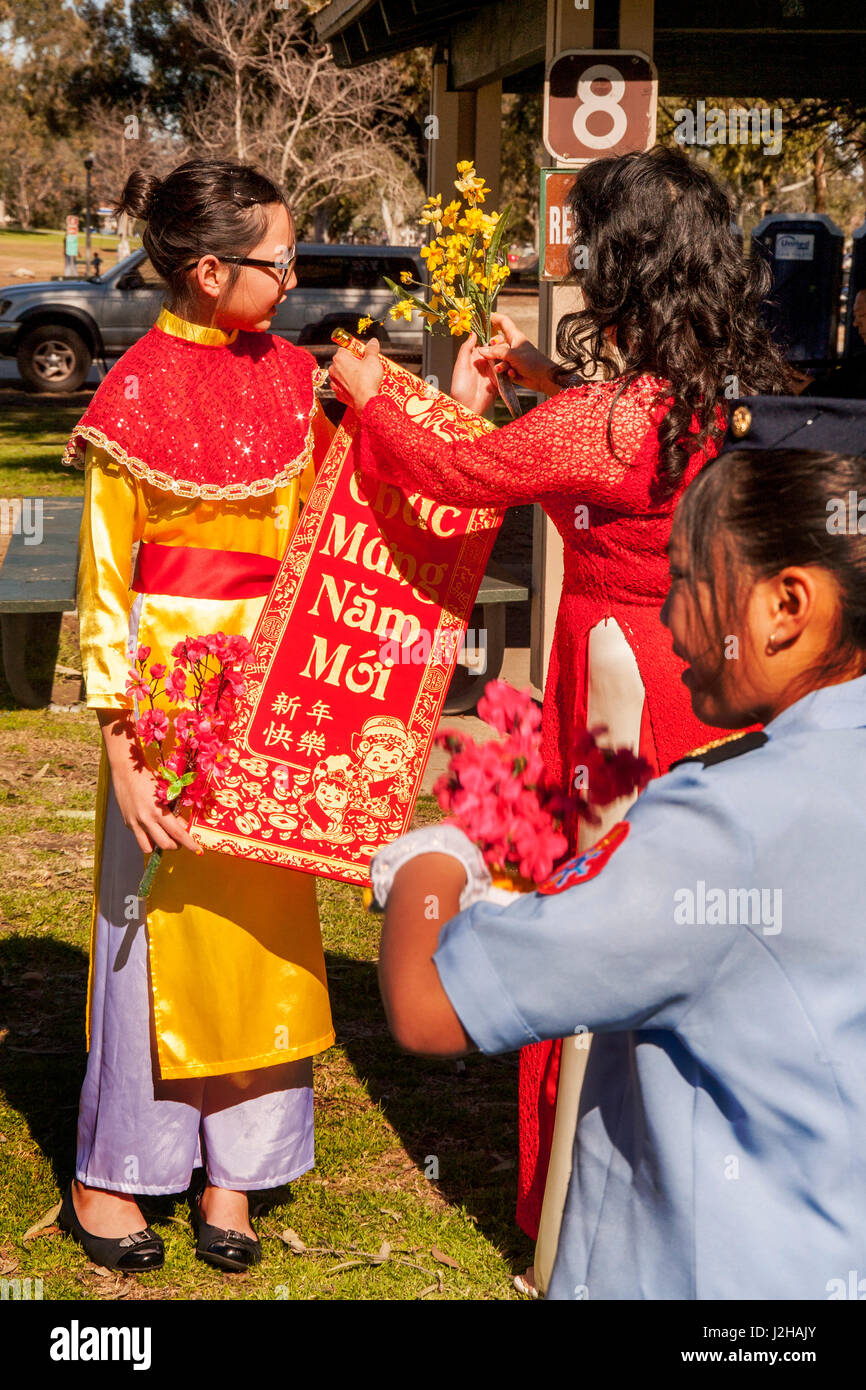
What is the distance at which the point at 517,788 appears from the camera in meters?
1.45

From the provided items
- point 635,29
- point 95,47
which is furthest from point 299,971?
point 95,47

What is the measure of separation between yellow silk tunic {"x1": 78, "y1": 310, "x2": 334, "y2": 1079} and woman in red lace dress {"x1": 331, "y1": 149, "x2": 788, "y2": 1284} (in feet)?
1.34

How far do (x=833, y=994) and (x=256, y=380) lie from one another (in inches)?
83.1

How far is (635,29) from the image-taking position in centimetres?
662

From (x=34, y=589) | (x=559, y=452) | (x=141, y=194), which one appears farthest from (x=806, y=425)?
(x=34, y=589)

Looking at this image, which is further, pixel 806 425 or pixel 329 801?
pixel 329 801

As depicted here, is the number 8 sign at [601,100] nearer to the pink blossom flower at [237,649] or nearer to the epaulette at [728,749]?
the pink blossom flower at [237,649]

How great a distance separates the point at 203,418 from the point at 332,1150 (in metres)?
1.98

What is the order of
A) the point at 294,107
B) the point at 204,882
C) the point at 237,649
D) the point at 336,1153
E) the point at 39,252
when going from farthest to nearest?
the point at 39,252 < the point at 294,107 < the point at 336,1153 < the point at 204,882 < the point at 237,649

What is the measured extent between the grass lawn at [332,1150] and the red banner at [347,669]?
3.35 feet

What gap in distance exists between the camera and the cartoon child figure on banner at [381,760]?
2975 millimetres
